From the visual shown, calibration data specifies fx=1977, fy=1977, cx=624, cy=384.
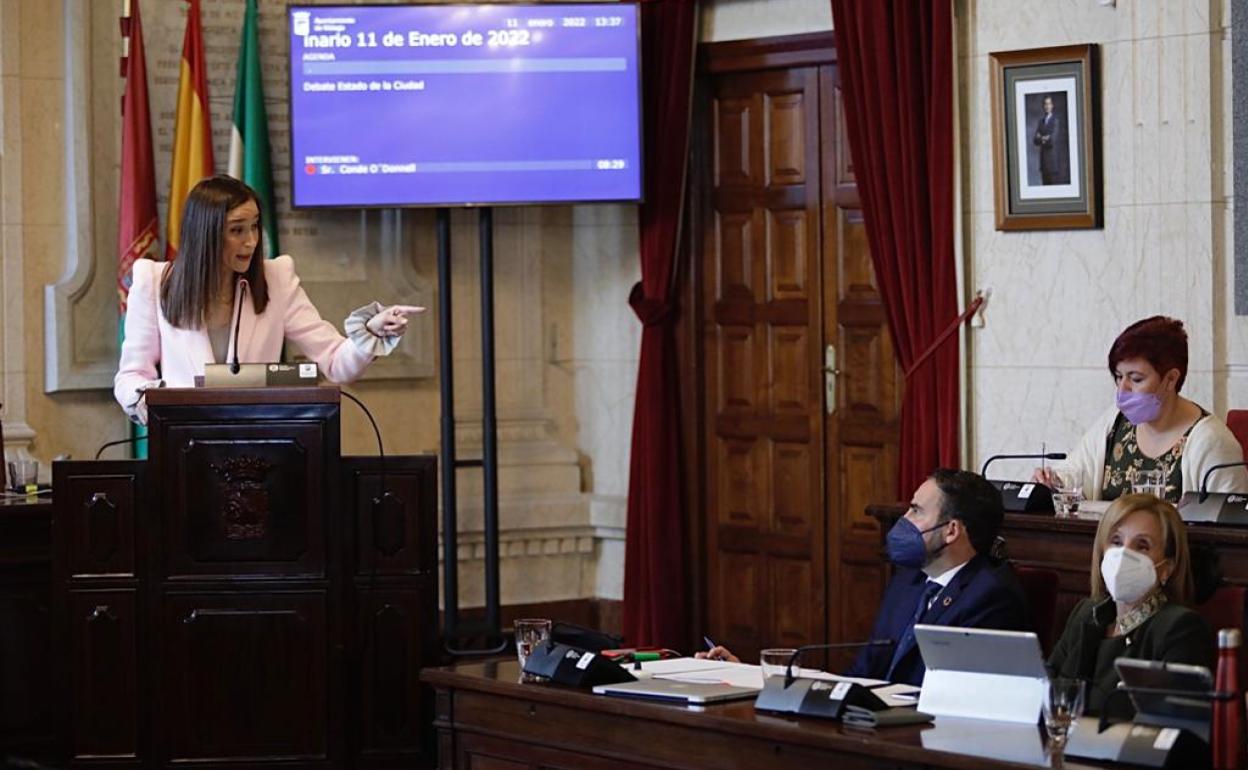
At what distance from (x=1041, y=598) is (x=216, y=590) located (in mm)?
2225

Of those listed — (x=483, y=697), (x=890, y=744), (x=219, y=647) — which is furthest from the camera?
(x=219, y=647)

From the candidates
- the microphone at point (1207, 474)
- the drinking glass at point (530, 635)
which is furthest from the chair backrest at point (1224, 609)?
the drinking glass at point (530, 635)

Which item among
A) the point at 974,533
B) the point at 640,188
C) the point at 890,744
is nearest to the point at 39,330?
the point at 640,188

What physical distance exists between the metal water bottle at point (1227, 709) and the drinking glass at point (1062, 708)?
0.73 feet

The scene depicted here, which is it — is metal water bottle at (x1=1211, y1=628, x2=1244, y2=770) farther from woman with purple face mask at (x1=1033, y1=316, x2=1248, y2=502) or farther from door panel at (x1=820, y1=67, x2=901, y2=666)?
door panel at (x1=820, y1=67, x2=901, y2=666)

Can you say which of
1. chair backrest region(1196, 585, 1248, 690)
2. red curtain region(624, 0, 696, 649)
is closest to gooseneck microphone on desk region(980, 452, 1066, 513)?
chair backrest region(1196, 585, 1248, 690)

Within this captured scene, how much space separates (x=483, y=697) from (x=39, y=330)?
12.8ft

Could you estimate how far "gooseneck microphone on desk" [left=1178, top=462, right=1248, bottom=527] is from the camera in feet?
16.8

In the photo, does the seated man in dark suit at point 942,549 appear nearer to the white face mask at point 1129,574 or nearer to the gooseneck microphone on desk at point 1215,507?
the white face mask at point 1129,574

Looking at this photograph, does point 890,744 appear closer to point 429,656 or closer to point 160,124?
point 429,656

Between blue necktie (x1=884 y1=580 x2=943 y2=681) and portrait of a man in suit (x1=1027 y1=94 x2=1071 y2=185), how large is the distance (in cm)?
273

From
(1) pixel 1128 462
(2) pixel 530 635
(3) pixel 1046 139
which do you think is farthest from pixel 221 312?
(3) pixel 1046 139

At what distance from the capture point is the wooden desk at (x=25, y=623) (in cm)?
619

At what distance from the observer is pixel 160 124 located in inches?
307
